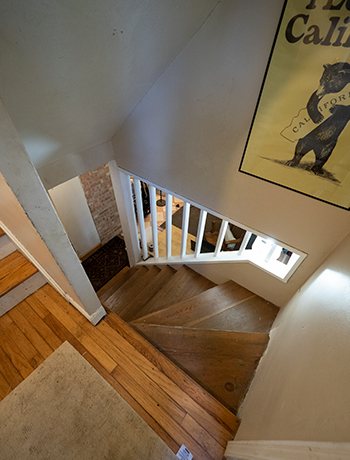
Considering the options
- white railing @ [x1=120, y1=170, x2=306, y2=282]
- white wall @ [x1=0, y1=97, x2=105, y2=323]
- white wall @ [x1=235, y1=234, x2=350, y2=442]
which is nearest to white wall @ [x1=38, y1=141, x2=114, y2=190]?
white railing @ [x1=120, y1=170, x2=306, y2=282]

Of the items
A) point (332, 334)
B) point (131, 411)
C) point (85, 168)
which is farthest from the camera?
point (85, 168)

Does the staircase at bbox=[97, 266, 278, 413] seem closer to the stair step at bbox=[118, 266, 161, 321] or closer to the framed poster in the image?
the stair step at bbox=[118, 266, 161, 321]

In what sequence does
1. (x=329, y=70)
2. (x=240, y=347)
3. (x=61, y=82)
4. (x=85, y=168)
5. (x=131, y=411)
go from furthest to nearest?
(x=85, y=168), (x=240, y=347), (x=131, y=411), (x=61, y=82), (x=329, y=70)

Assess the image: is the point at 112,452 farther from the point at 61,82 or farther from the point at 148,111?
the point at 148,111

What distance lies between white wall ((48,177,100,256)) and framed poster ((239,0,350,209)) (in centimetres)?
286

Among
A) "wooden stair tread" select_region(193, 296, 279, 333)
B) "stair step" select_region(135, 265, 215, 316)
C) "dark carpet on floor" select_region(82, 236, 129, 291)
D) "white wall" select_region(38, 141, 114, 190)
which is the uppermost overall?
"white wall" select_region(38, 141, 114, 190)

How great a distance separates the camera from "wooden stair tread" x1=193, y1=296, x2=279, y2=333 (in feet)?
6.83

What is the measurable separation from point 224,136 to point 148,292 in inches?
87.5

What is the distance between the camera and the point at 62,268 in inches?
52.0

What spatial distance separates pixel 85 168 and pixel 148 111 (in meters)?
0.86

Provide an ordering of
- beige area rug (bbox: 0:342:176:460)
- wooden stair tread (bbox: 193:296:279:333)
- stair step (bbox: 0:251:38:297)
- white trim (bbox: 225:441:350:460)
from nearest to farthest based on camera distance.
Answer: white trim (bbox: 225:441:350:460), beige area rug (bbox: 0:342:176:460), stair step (bbox: 0:251:38:297), wooden stair tread (bbox: 193:296:279:333)

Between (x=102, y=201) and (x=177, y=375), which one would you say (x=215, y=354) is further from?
(x=102, y=201)

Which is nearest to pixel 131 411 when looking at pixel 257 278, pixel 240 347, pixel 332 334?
pixel 240 347

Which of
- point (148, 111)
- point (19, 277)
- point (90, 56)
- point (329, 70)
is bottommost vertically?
point (19, 277)
